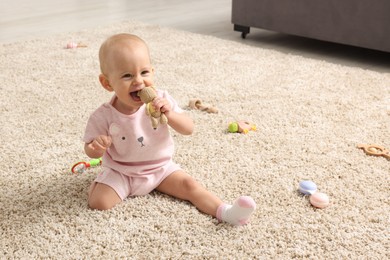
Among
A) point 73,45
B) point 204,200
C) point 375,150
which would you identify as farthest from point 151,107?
point 73,45

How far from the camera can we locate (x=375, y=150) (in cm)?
130

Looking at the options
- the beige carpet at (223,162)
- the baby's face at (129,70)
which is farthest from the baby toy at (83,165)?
the baby's face at (129,70)

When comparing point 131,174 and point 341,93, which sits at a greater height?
point 131,174

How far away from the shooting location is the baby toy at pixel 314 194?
1.05 meters

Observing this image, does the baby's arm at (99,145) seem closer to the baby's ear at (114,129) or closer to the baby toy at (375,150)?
the baby's ear at (114,129)

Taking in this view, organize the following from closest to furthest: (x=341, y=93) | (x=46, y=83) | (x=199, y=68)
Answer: (x=341, y=93) → (x=46, y=83) → (x=199, y=68)

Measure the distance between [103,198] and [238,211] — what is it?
0.29 meters

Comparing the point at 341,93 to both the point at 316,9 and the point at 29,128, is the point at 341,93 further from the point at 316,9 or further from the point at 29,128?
the point at 29,128

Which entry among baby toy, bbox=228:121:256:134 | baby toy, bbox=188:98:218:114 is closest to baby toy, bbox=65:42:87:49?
baby toy, bbox=188:98:218:114

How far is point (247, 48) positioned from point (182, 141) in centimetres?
114

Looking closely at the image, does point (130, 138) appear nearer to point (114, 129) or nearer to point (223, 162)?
point (114, 129)

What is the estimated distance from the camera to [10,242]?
3.11 ft

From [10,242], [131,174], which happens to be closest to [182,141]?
[131,174]

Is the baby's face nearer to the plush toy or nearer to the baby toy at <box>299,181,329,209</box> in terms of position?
the plush toy
